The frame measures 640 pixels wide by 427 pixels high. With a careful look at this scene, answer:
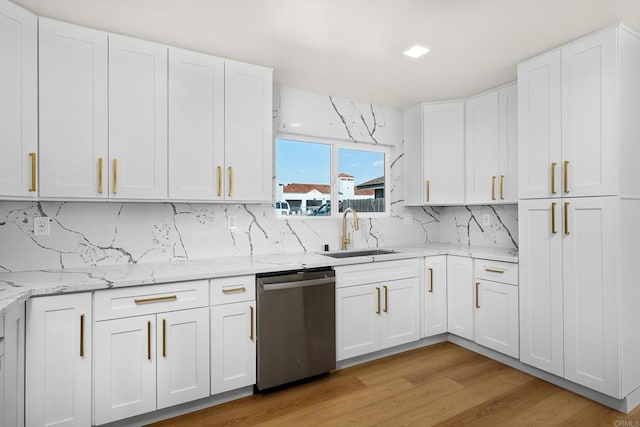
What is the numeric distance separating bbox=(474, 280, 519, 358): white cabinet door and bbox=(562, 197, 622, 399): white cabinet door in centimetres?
40

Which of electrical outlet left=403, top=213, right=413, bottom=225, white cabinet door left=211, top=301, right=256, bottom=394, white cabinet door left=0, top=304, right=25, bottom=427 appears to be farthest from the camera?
electrical outlet left=403, top=213, right=413, bottom=225

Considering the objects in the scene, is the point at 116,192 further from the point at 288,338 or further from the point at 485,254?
the point at 485,254

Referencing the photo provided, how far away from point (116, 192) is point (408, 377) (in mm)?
2520

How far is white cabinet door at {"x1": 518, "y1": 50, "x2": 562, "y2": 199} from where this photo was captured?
2430 mm

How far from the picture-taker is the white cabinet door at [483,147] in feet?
10.3

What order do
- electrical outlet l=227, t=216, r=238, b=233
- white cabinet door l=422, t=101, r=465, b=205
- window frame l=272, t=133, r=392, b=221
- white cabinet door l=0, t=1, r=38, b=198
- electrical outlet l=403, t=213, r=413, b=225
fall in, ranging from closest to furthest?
1. white cabinet door l=0, t=1, r=38, b=198
2. electrical outlet l=227, t=216, r=238, b=233
3. window frame l=272, t=133, r=392, b=221
4. white cabinet door l=422, t=101, r=465, b=205
5. electrical outlet l=403, t=213, r=413, b=225

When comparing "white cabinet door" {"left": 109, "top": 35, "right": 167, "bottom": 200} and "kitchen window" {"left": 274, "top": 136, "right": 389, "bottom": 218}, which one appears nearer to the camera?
"white cabinet door" {"left": 109, "top": 35, "right": 167, "bottom": 200}

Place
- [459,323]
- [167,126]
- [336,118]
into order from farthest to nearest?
[336,118] < [459,323] < [167,126]

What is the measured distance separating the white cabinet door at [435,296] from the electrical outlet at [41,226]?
3046 millimetres

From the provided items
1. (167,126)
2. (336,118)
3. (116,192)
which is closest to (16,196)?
(116,192)

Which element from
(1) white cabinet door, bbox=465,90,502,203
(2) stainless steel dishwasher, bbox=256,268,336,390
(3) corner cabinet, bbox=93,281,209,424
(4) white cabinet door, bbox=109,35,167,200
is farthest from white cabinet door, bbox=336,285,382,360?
(4) white cabinet door, bbox=109,35,167,200

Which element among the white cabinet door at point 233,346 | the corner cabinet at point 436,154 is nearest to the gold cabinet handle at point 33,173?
the white cabinet door at point 233,346

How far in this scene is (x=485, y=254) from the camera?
2959mm

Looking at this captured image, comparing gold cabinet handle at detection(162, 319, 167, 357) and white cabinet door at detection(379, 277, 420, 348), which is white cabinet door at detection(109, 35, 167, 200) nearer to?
gold cabinet handle at detection(162, 319, 167, 357)
